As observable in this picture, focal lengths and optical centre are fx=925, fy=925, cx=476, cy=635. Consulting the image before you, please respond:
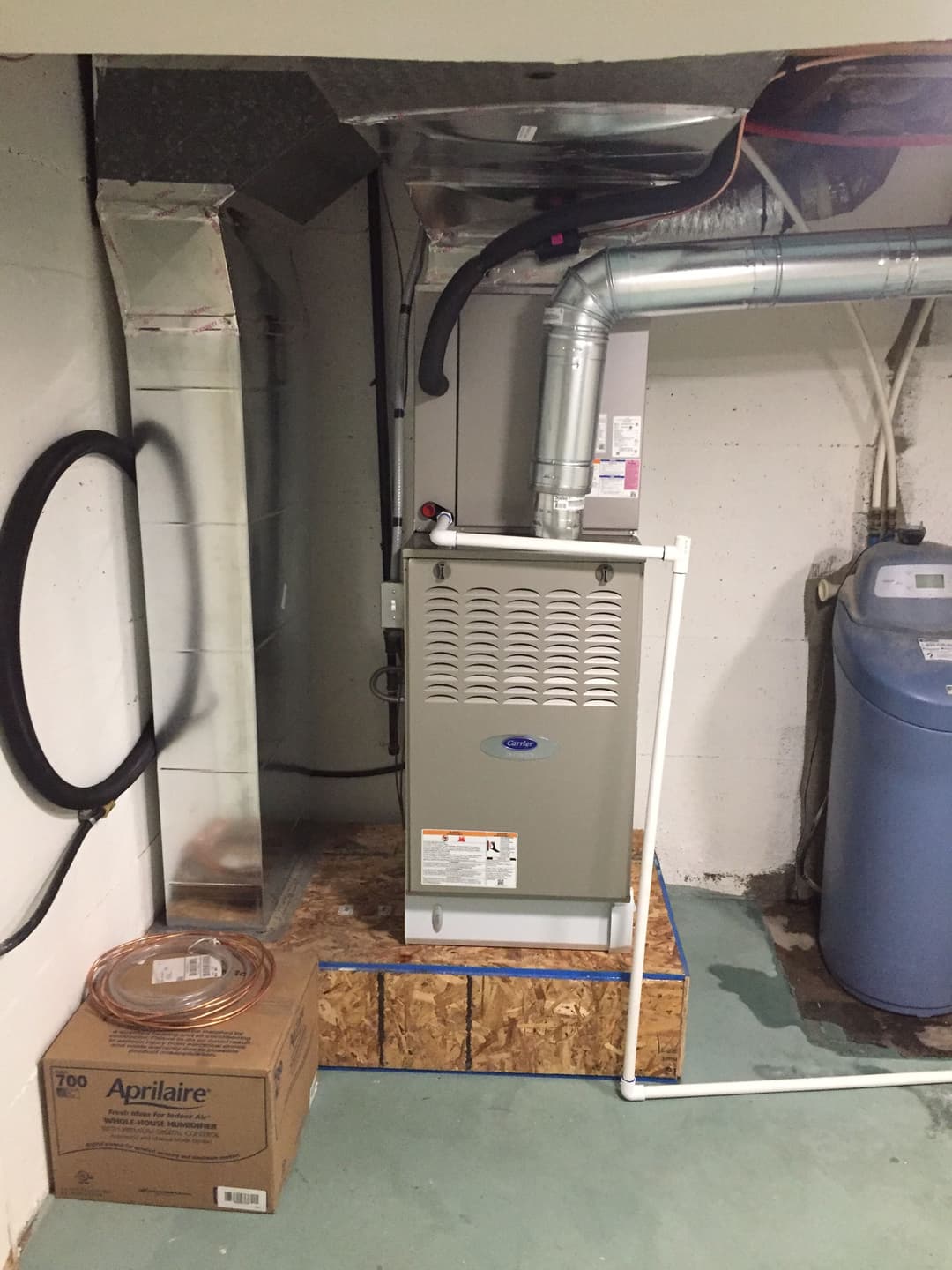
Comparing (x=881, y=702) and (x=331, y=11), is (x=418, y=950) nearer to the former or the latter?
(x=881, y=702)

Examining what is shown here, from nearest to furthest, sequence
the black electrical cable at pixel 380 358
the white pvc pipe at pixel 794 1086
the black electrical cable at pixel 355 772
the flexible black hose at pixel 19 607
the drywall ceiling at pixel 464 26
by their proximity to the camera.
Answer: the drywall ceiling at pixel 464 26, the flexible black hose at pixel 19 607, the white pvc pipe at pixel 794 1086, the black electrical cable at pixel 380 358, the black electrical cable at pixel 355 772

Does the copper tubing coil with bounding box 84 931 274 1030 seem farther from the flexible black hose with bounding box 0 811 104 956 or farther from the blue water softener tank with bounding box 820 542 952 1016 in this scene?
the blue water softener tank with bounding box 820 542 952 1016

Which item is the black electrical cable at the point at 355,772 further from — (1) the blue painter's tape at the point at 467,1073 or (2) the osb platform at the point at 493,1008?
(1) the blue painter's tape at the point at 467,1073

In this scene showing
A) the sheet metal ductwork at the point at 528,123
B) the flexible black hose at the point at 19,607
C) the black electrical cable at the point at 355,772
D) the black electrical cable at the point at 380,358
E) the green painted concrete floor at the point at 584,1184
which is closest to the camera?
the sheet metal ductwork at the point at 528,123

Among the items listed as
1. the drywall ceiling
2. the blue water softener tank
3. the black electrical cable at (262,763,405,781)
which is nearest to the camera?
the drywall ceiling

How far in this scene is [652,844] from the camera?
1.98 m

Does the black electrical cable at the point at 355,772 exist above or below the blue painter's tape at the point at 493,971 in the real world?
above

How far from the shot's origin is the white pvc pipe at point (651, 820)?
1896 millimetres

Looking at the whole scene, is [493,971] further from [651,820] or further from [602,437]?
[602,437]

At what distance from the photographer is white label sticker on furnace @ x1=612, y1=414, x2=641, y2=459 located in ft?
6.76

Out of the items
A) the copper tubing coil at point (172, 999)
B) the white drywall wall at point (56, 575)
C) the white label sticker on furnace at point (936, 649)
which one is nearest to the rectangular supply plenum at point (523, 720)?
the copper tubing coil at point (172, 999)

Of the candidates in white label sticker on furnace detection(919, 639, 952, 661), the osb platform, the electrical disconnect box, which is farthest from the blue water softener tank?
the electrical disconnect box

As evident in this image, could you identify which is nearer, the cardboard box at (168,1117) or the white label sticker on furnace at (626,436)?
the cardboard box at (168,1117)

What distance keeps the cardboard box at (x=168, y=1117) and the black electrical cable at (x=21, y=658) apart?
319mm
